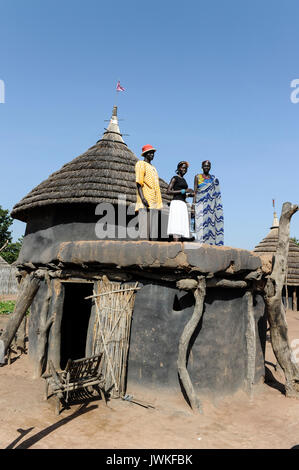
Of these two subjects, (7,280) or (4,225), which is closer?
(7,280)

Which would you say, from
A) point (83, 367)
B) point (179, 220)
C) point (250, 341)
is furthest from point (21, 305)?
point (250, 341)

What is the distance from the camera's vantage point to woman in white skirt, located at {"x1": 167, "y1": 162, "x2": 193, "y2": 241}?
6.28 meters

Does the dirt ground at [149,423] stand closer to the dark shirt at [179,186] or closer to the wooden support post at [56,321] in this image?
the wooden support post at [56,321]

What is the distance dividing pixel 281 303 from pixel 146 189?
3.31 m

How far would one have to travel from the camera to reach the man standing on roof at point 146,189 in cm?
648

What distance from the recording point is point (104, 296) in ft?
20.3

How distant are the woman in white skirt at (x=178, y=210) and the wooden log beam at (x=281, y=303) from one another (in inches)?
70.2

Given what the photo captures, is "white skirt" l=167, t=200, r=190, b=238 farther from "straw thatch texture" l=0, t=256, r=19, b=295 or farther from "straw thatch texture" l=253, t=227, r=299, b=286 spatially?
"straw thatch texture" l=0, t=256, r=19, b=295

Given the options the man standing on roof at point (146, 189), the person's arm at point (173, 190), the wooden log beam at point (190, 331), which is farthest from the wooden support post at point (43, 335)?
the person's arm at point (173, 190)

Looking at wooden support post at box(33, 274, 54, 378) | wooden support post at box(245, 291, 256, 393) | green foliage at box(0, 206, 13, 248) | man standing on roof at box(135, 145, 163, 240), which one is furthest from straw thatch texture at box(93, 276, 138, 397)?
green foliage at box(0, 206, 13, 248)

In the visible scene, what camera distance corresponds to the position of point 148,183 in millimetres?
6559

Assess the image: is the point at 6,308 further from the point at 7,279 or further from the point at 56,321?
the point at 56,321

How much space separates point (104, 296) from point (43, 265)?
9.15 feet
